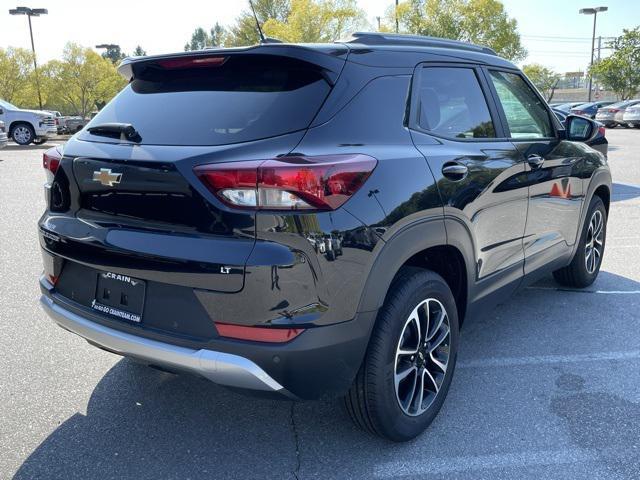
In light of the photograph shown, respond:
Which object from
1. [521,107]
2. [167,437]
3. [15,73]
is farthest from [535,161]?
[15,73]

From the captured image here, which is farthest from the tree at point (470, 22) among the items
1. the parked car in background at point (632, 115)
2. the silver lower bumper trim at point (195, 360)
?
the silver lower bumper trim at point (195, 360)

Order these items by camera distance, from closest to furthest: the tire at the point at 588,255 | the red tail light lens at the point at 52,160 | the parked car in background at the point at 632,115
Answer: the red tail light lens at the point at 52,160, the tire at the point at 588,255, the parked car in background at the point at 632,115

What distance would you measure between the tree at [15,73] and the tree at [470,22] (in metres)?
25.9

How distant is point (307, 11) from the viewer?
96.0 ft

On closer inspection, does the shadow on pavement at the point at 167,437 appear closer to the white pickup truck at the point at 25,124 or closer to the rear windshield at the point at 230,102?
the rear windshield at the point at 230,102

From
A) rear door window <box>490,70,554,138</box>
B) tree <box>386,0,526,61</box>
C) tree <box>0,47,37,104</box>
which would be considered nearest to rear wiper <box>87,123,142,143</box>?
rear door window <box>490,70,554,138</box>

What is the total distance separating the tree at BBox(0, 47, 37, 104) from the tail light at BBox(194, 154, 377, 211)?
44.4m

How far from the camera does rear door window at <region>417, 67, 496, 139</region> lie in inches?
115

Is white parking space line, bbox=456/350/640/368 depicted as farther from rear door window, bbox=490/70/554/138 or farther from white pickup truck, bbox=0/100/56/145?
white pickup truck, bbox=0/100/56/145

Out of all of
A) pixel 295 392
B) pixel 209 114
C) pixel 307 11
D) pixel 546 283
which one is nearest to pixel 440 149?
pixel 209 114

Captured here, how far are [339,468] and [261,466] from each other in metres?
0.34

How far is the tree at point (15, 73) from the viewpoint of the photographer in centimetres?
4022

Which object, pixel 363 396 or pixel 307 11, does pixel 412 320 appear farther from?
pixel 307 11

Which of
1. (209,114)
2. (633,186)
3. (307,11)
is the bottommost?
(633,186)
